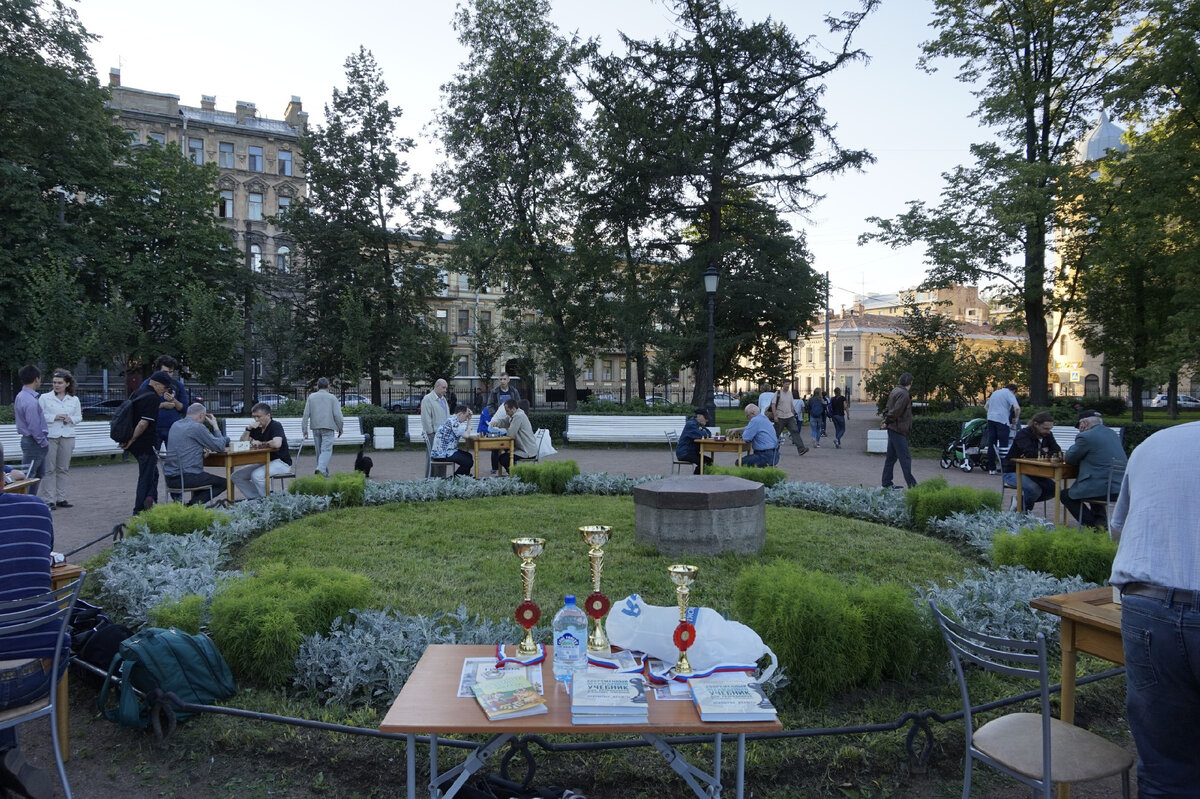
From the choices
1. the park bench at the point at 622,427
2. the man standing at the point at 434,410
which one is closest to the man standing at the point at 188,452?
the man standing at the point at 434,410

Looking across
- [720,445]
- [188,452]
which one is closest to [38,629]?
[188,452]

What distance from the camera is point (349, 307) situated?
82.0 feet

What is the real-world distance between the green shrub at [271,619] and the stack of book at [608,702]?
8.04ft

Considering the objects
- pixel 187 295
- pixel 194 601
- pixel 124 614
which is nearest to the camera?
pixel 194 601

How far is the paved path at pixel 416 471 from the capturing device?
9812 millimetres

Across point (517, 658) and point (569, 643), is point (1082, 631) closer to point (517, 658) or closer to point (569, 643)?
point (569, 643)

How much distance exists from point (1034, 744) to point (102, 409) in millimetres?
39223

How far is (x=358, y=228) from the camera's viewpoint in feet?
99.1

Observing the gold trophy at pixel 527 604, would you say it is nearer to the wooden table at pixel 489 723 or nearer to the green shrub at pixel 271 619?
the wooden table at pixel 489 723

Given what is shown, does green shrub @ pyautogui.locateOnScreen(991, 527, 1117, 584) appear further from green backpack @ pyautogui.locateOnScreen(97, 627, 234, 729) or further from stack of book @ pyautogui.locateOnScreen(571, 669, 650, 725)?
green backpack @ pyautogui.locateOnScreen(97, 627, 234, 729)

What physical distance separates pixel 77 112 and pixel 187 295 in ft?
23.5

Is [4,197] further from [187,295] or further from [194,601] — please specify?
[194,601]

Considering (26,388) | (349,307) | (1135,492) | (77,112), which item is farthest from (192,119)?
(1135,492)

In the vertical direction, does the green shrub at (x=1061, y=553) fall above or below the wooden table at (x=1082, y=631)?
below
